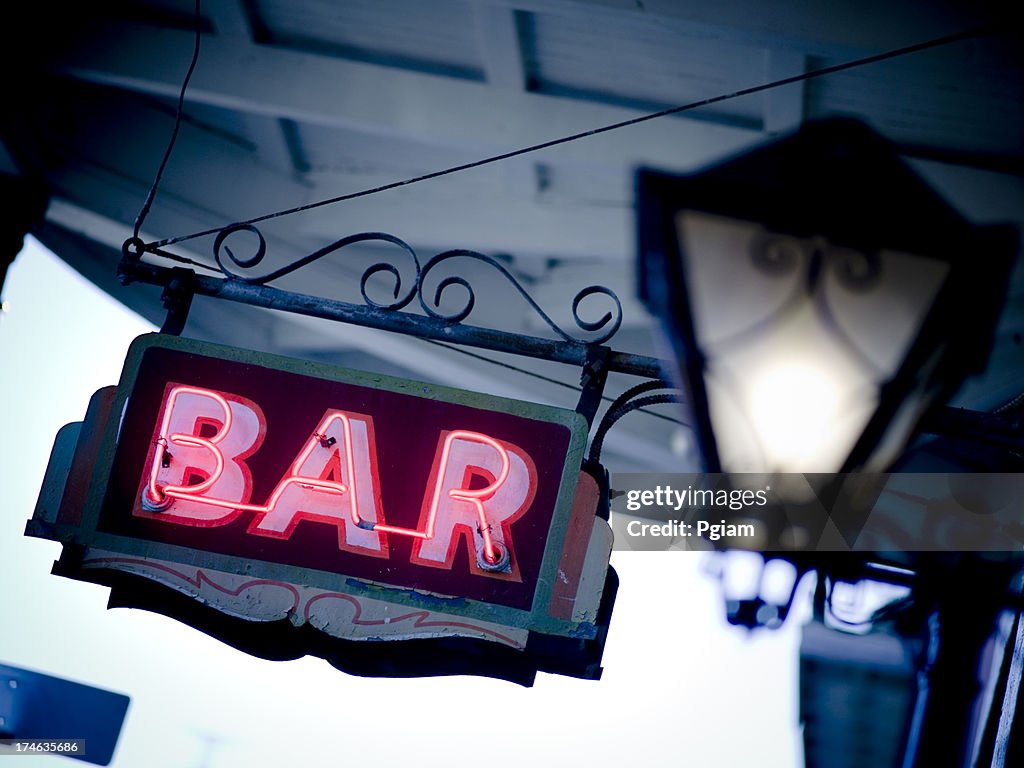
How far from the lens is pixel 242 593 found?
3020mm

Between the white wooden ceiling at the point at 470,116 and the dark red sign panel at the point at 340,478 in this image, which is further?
the white wooden ceiling at the point at 470,116

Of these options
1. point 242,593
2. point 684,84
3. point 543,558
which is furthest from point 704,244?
point 684,84

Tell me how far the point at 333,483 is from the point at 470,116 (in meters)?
1.99

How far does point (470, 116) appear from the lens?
14.6ft

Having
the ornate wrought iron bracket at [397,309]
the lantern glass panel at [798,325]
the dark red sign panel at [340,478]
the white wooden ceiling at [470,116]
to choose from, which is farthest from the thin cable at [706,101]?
the lantern glass panel at [798,325]

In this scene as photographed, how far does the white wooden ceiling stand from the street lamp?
148 cm

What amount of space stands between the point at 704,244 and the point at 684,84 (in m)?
2.30

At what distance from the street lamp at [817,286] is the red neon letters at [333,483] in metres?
0.91

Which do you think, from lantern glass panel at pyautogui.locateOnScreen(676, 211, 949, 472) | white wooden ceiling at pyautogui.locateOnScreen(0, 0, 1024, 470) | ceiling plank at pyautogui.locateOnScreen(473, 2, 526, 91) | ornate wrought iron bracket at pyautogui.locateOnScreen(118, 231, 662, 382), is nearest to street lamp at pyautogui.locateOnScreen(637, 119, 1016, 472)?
lantern glass panel at pyautogui.locateOnScreen(676, 211, 949, 472)

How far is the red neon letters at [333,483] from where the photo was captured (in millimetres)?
3027

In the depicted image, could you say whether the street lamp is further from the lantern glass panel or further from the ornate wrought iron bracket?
the ornate wrought iron bracket

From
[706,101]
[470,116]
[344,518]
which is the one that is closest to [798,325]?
[706,101]

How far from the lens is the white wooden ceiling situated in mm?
3895

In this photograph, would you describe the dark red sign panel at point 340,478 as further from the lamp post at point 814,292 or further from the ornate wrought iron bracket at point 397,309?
the lamp post at point 814,292
